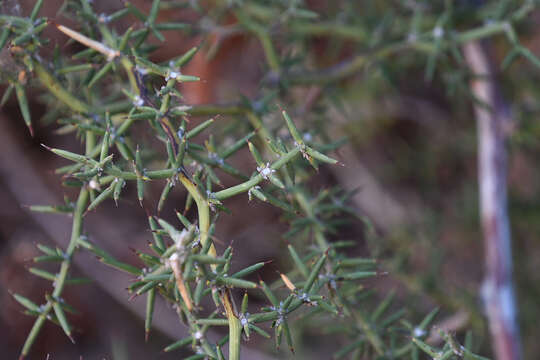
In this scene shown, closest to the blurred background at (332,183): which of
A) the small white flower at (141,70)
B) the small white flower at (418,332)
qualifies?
the small white flower at (418,332)

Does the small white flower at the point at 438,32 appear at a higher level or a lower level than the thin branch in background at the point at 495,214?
higher

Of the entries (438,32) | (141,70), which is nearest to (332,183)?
(438,32)

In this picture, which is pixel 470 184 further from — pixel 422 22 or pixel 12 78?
pixel 12 78

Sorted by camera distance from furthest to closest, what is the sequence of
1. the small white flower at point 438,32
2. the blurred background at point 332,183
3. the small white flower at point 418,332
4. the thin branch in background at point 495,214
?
1. the blurred background at point 332,183
2. the thin branch in background at point 495,214
3. the small white flower at point 438,32
4. the small white flower at point 418,332

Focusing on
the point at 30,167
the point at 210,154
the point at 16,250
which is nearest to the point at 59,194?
the point at 30,167

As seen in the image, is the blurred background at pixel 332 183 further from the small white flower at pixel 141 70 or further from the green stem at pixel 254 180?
the green stem at pixel 254 180

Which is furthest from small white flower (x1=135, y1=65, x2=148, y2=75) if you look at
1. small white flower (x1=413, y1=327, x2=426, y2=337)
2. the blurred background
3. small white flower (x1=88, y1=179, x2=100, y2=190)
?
the blurred background
